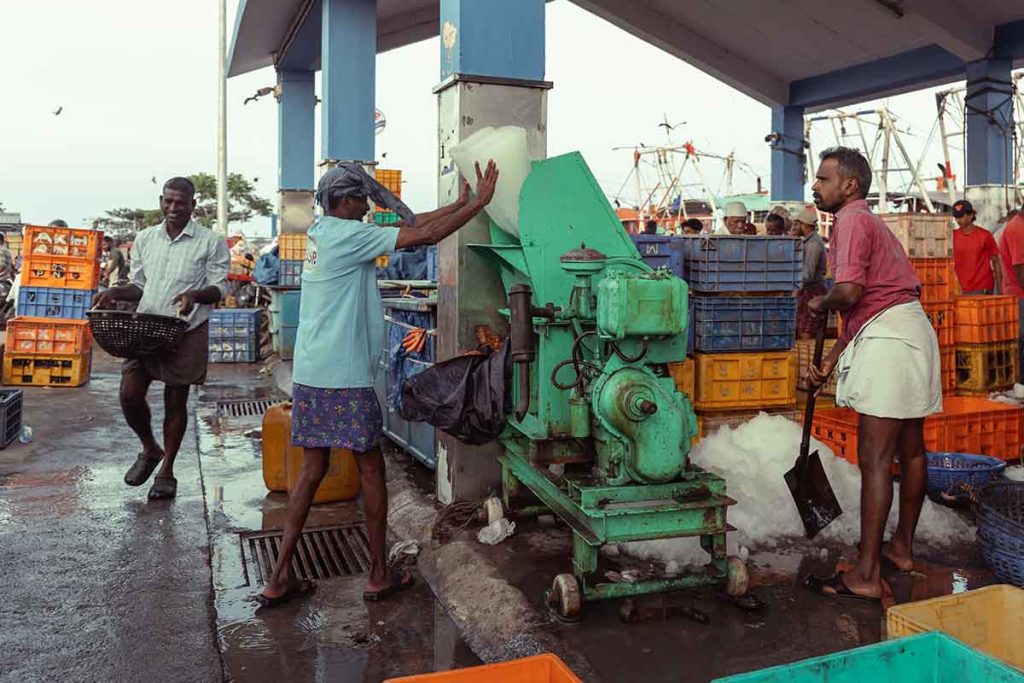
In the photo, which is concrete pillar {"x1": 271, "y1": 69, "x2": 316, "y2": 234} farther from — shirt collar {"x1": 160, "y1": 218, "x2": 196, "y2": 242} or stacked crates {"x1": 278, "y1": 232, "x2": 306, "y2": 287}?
shirt collar {"x1": 160, "y1": 218, "x2": 196, "y2": 242}

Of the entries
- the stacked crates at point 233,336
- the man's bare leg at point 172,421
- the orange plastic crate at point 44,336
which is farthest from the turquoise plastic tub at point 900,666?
the stacked crates at point 233,336

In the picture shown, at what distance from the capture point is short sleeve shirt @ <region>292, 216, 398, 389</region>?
3.73 m

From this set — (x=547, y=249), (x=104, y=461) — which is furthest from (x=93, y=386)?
(x=547, y=249)

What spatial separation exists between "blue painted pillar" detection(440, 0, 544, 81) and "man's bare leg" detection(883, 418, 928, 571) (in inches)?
108

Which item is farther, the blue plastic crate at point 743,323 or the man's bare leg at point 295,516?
the blue plastic crate at point 743,323

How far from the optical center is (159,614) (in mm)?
3713

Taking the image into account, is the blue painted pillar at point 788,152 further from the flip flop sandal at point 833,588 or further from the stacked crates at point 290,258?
the flip flop sandal at point 833,588

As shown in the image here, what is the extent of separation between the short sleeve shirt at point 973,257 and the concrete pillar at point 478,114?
5.64m

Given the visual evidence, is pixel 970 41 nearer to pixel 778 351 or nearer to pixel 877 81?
pixel 877 81

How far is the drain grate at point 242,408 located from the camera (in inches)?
339

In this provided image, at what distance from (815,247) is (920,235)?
104 centimetres

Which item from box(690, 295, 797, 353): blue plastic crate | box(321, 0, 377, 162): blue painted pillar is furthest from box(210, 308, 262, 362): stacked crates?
box(690, 295, 797, 353): blue plastic crate

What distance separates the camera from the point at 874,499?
3648 mm

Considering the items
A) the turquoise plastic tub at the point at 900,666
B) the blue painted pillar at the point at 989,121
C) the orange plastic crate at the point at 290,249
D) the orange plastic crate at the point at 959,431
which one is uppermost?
the blue painted pillar at the point at 989,121
